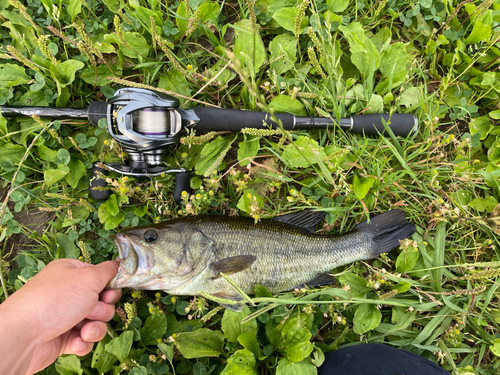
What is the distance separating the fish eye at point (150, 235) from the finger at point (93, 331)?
874 millimetres

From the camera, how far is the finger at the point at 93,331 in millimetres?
2543

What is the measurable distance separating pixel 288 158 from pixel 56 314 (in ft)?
7.66

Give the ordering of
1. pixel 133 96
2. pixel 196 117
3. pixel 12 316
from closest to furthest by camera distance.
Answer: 1. pixel 12 316
2. pixel 133 96
3. pixel 196 117

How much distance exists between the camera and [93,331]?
2562mm

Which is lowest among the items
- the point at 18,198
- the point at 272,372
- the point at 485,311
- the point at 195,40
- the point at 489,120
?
the point at 272,372

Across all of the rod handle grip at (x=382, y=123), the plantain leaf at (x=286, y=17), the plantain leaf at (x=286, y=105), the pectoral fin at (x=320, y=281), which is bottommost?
the pectoral fin at (x=320, y=281)

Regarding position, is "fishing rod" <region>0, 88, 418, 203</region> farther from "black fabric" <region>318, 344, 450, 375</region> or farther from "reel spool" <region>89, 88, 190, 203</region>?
"black fabric" <region>318, 344, 450, 375</region>

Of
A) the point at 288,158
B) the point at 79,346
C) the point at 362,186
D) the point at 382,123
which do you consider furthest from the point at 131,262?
the point at 382,123

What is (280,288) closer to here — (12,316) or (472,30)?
(12,316)

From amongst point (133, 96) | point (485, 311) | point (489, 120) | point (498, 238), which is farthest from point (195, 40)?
point (485, 311)

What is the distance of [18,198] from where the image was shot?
9.75 feet

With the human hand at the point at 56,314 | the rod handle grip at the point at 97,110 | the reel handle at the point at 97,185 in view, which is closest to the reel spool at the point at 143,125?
the rod handle grip at the point at 97,110

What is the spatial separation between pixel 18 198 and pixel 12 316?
124 centimetres

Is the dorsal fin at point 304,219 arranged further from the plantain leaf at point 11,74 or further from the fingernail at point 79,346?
the plantain leaf at point 11,74
